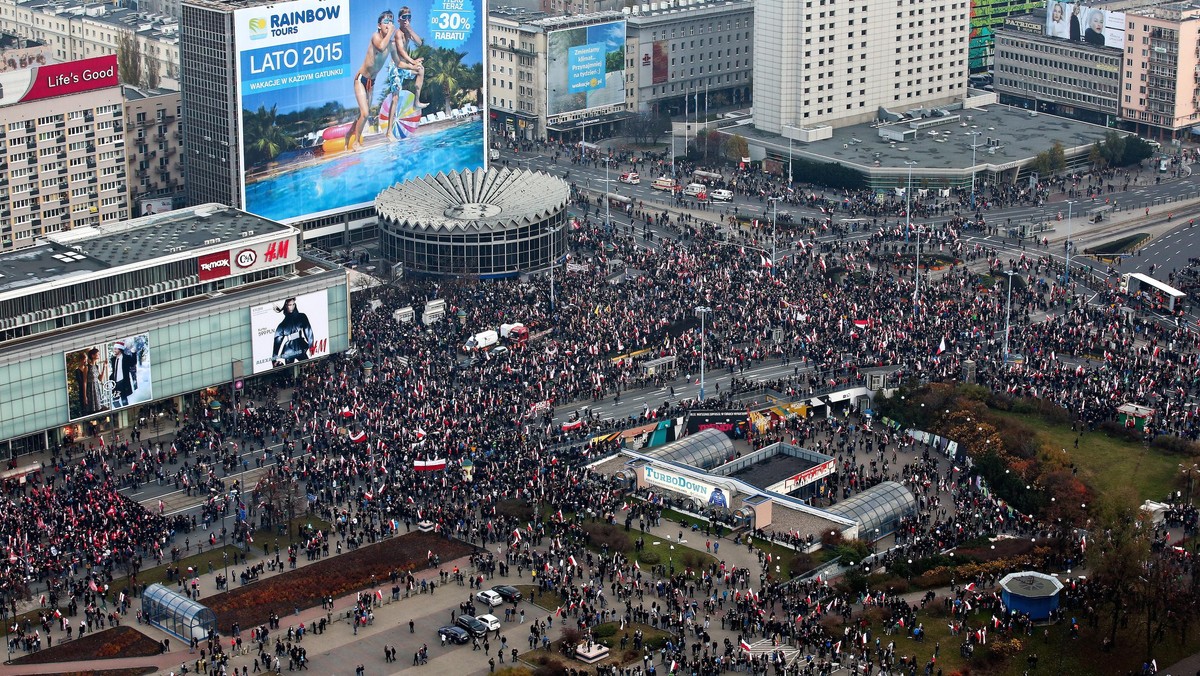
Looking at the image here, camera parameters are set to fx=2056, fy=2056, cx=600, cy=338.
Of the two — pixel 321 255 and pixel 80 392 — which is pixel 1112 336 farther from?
pixel 80 392

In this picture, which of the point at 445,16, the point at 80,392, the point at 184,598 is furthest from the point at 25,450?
the point at 445,16

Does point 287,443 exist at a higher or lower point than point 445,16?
lower

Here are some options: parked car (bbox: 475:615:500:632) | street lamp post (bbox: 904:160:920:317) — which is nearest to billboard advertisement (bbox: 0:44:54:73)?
street lamp post (bbox: 904:160:920:317)

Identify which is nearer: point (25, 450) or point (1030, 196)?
point (25, 450)

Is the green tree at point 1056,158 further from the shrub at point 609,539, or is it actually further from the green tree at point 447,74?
the shrub at point 609,539

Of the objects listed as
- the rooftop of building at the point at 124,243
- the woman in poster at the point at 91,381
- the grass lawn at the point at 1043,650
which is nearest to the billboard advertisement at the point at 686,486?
the grass lawn at the point at 1043,650

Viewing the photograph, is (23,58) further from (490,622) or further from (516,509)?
(490,622)

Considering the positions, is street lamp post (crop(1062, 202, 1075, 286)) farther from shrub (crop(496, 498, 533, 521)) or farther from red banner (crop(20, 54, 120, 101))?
red banner (crop(20, 54, 120, 101))
